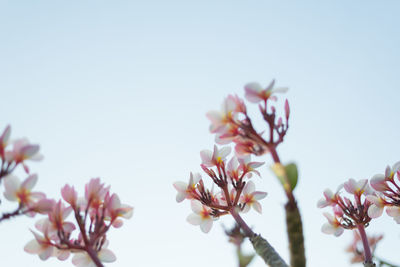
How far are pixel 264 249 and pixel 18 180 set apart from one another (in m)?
1.14

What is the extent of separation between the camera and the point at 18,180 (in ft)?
6.10

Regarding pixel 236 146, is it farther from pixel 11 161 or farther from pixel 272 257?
pixel 11 161

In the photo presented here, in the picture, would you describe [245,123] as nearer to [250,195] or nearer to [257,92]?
[257,92]

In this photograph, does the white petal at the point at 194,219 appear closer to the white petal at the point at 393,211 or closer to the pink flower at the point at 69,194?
the pink flower at the point at 69,194

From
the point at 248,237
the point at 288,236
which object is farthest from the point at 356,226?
the point at 288,236

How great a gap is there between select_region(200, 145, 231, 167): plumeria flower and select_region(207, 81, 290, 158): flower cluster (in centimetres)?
50

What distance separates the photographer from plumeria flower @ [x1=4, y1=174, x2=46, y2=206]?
184 centimetres

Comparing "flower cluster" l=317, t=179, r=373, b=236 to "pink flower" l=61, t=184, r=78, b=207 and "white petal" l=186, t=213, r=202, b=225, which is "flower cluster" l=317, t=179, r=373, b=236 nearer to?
"white petal" l=186, t=213, r=202, b=225

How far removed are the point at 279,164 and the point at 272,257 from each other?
467 mm

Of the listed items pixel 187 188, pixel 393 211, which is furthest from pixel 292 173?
pixel 393 211

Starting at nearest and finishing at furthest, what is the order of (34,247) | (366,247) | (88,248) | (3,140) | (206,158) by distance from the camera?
(3,140), (88,248), (34,247), (366,247), (206,158)

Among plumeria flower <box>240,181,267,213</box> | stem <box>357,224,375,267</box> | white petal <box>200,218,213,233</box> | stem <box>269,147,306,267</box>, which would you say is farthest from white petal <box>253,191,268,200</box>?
stem <box>269,147,306,267</box>

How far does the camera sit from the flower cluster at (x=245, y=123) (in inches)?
74.5

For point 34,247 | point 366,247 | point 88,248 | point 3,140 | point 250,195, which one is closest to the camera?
point 3,140
